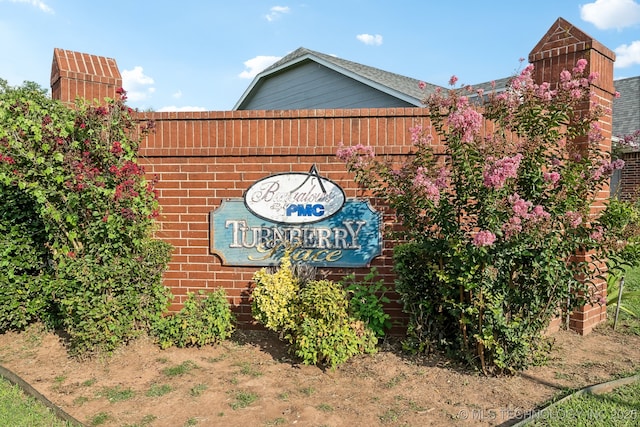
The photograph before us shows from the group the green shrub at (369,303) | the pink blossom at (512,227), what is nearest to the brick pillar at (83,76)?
the green shrub at (369,303)

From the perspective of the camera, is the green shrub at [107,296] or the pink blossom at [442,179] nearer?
the pink blossom at [442,179]

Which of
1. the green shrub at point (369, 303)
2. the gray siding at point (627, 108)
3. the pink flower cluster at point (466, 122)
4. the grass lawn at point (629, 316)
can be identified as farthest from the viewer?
the gray siding at point (627, 108)

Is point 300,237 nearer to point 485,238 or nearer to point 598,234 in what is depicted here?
point 485,238

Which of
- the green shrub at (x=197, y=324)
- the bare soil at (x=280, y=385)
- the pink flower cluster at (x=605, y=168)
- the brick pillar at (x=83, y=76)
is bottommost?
the bare soil at (x=280, y=385)

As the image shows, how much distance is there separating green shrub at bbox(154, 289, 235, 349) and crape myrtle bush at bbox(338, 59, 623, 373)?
193 cm

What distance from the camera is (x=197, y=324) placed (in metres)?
5.20

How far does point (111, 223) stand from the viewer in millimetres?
4977

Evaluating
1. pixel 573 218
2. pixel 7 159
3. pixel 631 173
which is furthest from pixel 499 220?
pixel 631 173

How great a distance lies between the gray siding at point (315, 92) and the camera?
1376 cm

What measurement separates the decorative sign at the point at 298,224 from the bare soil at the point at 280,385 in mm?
978

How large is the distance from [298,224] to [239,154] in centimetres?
103

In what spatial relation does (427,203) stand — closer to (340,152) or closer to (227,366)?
(340,152)

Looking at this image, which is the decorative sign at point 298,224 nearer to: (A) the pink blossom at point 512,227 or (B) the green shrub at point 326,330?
(B) the green shrub at point 326,330

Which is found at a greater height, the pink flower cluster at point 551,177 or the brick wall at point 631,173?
the brick wall at point 631,173
